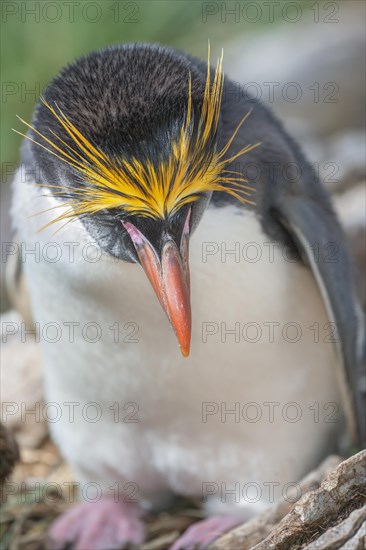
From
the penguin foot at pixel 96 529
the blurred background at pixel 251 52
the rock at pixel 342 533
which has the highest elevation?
the blurred background at pixel 251 52

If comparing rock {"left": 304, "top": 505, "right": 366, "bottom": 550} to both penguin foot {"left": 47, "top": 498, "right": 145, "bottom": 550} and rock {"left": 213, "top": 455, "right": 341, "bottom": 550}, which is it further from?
penguin foot {"left": 47, "top": 498, "right": 145, "bottom": 550}

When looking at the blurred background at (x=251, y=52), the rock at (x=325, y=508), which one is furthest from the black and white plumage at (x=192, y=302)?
the blurred background at (x=251, y=52)

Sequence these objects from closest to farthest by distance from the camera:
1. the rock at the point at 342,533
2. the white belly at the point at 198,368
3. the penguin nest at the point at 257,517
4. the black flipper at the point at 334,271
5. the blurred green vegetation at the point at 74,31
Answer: the rock at the point at 342,533 → the penguin nest at the point at 257,517 → the white belly at the point at 198,368 → the black flipper at the point at 334,271 → the blurred green vegetation at the point at 74,31

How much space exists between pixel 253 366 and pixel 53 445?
4.90 feet

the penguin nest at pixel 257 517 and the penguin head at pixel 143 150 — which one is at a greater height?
the penguin head at pixel 143 150

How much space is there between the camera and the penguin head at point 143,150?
7.33 feet

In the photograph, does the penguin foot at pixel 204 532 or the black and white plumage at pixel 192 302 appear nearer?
the black and white plumage at pixel 192 302

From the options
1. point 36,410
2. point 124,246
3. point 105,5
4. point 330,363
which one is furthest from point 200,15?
point 124,246

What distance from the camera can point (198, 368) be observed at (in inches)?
114

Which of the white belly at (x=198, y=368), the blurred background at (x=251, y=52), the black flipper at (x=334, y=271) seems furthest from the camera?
the blurred background at (x=251, y=52)

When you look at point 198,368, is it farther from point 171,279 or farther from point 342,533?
point 342,533

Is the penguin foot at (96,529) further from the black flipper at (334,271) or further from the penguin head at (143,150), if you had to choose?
the penguin head at (143,150)

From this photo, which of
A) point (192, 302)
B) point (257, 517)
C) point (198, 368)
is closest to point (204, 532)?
point (257, 517)

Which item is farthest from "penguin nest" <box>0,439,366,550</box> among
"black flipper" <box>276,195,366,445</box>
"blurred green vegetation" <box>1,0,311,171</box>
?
"blurred green vegetation" <box>1,0,311,171</box>
